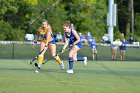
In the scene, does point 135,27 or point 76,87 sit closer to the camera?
point 76,87

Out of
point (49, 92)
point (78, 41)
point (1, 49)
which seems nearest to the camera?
point (49, 92)

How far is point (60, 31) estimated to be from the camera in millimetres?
51750

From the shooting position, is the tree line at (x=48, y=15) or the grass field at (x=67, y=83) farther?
the tree line at (x=48, y=15)

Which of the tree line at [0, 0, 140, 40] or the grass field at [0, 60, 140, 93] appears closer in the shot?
the grass field at [0, 60, 140, 93]

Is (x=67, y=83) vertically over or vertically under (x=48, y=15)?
under

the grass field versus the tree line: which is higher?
the tree line

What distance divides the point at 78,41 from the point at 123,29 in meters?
51.9

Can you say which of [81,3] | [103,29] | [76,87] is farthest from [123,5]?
[76,87]

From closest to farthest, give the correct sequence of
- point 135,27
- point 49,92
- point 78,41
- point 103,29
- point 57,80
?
1. point 49,92
2. point 57,80
3. point 78,41
4. point 103,29
5. point 135,27

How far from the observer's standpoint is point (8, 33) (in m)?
48.2

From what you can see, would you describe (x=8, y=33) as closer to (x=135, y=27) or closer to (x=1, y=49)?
(x=1, y=49)

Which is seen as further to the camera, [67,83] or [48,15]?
[48,15]

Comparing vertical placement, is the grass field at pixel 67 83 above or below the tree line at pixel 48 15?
below

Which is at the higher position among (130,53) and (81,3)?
(81,3)
